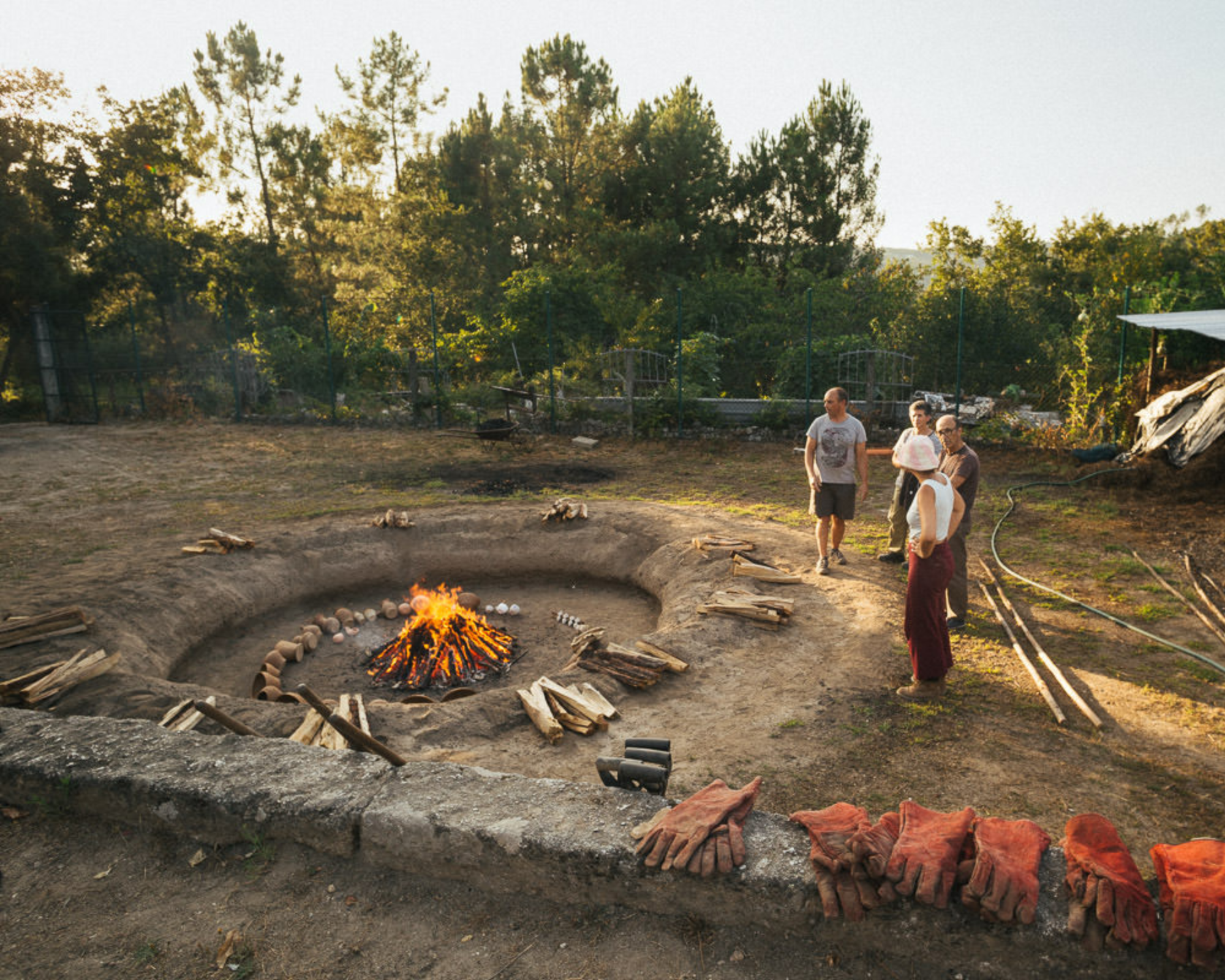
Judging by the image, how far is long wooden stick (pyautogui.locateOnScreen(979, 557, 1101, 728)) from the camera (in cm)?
504

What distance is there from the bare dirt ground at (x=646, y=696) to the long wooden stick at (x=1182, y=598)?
91 millimetres

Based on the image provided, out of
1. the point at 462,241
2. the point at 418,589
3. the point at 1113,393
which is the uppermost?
the point at 462,241

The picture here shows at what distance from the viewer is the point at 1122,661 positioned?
585cm

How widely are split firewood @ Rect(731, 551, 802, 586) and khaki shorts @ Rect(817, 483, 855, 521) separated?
29.1 inches

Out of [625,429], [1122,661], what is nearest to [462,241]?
[625,429]

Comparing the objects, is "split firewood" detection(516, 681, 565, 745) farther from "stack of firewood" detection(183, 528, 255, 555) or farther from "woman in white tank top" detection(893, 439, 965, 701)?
"stack of firewood" detection(183, 528, 255, 555)

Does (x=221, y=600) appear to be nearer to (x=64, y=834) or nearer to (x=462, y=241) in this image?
(x=64, y=834)

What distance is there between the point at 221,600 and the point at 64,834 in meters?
4.59

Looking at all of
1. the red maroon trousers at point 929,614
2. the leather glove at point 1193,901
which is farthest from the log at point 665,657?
the leather glove at point 1193,901

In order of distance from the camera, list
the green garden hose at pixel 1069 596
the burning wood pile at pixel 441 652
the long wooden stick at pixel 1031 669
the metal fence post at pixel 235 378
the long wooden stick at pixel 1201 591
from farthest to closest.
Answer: the metal fence post at pixel 235 378 → the burning wood pile at pixel 441 652 → the long wooden stick at pixel 1201 591 → the green garden hose at pixel 1069 596 → the long wooden stick at pixel 1031 669

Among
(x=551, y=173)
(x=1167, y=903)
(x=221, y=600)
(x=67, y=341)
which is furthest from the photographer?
(x=551, y=173)

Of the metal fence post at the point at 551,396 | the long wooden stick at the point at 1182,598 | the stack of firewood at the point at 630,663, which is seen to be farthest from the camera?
the metal fence post at the point at 551,396

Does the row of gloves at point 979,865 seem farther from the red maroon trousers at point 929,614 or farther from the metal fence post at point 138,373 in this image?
the metal fence post at point 138,373

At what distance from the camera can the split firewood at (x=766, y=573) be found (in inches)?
306
